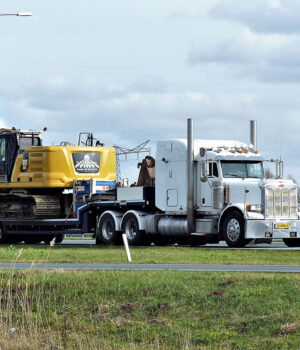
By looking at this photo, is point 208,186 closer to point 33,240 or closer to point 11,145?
point 11,145

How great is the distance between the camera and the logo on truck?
47500 mm

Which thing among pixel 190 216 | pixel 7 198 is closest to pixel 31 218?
pixel 7 198

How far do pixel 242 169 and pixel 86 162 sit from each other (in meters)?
9.90

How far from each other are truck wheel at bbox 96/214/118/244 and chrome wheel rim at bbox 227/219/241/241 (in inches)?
240

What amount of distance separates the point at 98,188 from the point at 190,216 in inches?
282

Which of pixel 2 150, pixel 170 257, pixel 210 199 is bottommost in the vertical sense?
pixel 170 257

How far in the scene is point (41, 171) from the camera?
47.1 metres

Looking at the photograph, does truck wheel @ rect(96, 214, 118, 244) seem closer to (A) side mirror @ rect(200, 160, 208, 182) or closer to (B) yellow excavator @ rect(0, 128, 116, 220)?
(B) yellow excavator @ rect(0, 128, 116, 220)

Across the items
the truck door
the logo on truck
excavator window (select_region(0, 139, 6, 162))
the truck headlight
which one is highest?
excavator window (select_region(0, 139, 6, 162))

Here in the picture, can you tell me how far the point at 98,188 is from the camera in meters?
46.6

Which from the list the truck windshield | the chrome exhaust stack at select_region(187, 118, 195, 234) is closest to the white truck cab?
the truck windshield

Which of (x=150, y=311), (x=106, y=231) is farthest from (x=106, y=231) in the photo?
(x=150, y=311)

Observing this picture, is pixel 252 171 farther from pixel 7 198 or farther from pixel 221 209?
pixel 7 198

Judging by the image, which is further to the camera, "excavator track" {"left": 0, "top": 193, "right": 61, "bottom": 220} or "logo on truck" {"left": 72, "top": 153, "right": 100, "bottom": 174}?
"logo on truck" {"left": 72, "top": 153, "right": 100, "bottom": 174}
